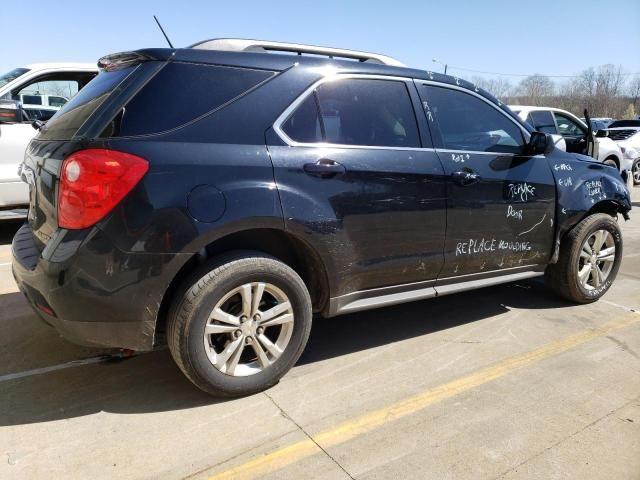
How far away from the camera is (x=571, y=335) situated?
3.97 meters

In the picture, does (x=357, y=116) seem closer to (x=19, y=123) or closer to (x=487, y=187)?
(x=487, y=187)

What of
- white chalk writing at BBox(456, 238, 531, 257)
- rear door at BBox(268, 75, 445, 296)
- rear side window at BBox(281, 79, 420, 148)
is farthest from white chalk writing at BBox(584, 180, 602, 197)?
rear side window at BBox(281, 79, 420, 148)

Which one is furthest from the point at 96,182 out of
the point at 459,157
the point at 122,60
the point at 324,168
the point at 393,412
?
the point at 459,157

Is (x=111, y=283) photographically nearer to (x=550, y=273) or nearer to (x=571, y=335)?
(x=571, y=335)

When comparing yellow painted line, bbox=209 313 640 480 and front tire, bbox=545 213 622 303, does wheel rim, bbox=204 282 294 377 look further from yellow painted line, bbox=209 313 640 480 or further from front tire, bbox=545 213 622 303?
front tire, bbox=545 213 622 303

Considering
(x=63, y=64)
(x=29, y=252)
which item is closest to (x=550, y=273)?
(x=29, y=252)

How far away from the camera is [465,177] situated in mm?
3584

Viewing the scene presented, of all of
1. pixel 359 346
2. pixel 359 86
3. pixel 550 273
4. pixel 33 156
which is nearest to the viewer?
pixel 33 156

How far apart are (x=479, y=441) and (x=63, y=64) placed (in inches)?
246

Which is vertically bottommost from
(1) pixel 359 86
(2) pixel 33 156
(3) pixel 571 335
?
(3) pixel 571 335

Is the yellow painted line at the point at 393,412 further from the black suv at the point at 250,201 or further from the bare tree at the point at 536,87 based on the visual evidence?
the bare tree at the point at 536,87

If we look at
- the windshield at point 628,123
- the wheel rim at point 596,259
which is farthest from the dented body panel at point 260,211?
the windshield at point 628,123

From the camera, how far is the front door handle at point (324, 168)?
2.93 m

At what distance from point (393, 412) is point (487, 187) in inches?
68.7
